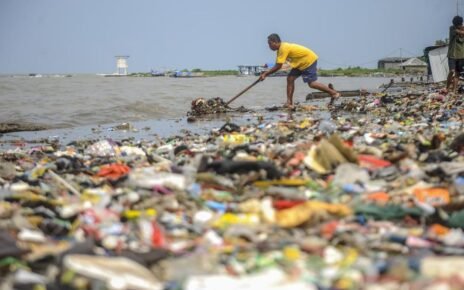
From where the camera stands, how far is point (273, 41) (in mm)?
11031

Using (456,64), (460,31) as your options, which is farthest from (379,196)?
(456,64)

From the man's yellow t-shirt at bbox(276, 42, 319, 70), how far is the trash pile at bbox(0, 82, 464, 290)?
693 centimetres

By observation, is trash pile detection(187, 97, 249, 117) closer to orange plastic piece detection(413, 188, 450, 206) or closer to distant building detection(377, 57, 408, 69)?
orange plastic piece detection(413, 188, 450, 206)

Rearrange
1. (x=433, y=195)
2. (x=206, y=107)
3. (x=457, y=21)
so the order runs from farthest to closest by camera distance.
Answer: (x=206, y=107) → (x=457, y=21) → (x=433, y=195)

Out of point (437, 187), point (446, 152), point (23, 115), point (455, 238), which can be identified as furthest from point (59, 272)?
point (23, 115)

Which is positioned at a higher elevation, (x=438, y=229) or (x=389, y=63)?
(x=389, y=63)

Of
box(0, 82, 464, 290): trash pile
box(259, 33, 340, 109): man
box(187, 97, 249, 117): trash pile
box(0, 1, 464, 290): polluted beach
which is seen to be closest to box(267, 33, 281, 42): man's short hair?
box(259, 33, 340, 109): man

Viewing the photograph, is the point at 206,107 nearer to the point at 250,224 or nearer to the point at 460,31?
the point at 460,31

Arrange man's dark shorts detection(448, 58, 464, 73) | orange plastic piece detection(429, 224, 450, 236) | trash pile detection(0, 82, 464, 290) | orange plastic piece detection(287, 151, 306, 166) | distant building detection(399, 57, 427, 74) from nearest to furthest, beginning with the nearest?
trash pile detection(0, 82, 464, 290) → orange plastic piece detection(429, 224, 450, 236) → orange plastic piece detection(287, 151, 306, 166) → man's dark shorts detection(448, 58, 464, 73) → distant building detection(399, 57, 427, 74)

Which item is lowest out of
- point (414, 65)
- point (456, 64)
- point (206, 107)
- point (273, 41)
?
point (206, 107)

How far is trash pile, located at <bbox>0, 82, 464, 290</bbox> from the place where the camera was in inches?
83.8

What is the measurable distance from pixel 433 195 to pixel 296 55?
850 centimetres

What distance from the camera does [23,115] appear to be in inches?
548

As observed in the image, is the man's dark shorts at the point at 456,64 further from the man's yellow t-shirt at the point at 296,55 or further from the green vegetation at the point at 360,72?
the green vegetation at the point at 360,72
